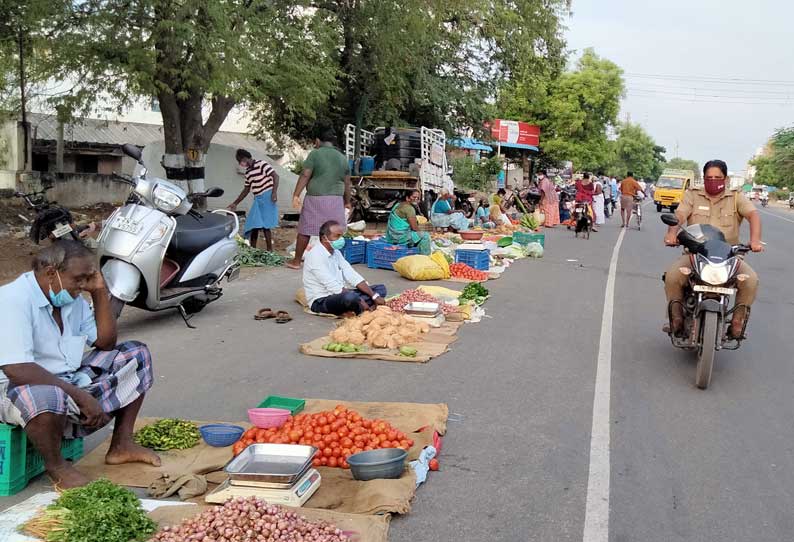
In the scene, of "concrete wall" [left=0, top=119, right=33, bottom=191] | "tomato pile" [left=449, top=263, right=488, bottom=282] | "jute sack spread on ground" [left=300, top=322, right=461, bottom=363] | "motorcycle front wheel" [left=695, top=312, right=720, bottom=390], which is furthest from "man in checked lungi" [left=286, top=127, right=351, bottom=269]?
"concrete wall" [left=0, top=119, right=33, bottom=191]

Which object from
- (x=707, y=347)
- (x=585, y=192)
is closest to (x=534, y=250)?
(x=585, y=192)

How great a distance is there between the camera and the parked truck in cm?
2016

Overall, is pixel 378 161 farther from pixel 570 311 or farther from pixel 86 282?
pixel 86 282

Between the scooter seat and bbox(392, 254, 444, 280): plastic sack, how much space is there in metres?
4.11

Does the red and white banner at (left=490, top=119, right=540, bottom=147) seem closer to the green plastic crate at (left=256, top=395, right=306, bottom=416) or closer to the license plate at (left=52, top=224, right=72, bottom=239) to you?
the license plate at (left=52, top=224, right=72, bottom=239)

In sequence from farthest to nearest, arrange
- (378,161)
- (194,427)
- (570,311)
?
(378,161), (570,311), (194,427)

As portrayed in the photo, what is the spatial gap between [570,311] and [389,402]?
16.5 ft

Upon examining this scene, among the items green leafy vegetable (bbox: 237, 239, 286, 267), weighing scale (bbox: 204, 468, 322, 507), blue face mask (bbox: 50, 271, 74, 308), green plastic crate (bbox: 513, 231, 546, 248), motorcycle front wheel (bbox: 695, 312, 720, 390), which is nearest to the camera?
weighing scale (bbox: 204, 468, 322, 507)

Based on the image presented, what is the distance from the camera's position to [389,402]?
19.3ft

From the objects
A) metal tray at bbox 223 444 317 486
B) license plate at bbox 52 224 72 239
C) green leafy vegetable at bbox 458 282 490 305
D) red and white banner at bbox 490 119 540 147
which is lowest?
green leafy vegetable at bbox 458 282 490 305

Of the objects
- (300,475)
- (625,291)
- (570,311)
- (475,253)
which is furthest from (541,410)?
(475,253)

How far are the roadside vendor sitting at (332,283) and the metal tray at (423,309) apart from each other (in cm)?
33

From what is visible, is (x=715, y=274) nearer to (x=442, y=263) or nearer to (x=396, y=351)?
(x=396, y=351)

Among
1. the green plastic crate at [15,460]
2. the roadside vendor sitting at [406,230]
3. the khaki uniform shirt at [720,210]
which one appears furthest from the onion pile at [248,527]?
the roadside vendor sitting at [406,230]
